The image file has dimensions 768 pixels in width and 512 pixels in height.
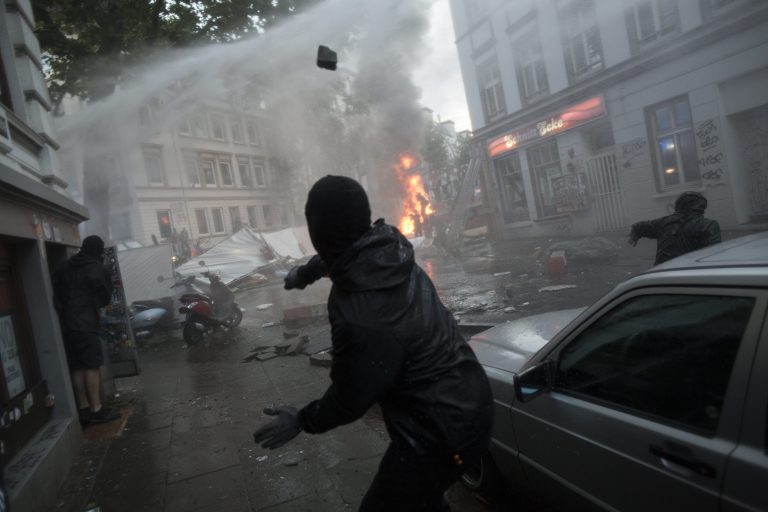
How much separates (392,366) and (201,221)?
3197cm

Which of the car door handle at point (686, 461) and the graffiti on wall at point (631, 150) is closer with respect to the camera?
the car door handle at point (686, 461)

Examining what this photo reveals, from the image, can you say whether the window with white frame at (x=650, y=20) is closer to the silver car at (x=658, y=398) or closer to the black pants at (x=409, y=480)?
the silver car at (x=658, y=398)

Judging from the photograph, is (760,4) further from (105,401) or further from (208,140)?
(208,140)

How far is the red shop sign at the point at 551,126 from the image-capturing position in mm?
13398

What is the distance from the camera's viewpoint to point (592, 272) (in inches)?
374

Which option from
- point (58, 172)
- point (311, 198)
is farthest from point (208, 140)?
point (311, 198)

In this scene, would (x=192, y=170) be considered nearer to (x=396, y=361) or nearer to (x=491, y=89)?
(x=491, y=89)

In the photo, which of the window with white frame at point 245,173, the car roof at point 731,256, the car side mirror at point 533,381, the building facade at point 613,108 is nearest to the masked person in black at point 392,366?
the car side mirror at point 533,381

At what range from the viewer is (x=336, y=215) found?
1721 mm

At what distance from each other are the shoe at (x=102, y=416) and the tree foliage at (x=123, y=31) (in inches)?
323

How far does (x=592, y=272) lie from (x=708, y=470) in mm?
8600

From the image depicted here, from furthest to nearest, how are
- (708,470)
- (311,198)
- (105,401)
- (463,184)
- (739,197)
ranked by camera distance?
(463,184)
(739,197)
(105,401)
(311,198)
(708,470)

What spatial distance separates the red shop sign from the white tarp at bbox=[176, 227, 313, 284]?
32.9 ft

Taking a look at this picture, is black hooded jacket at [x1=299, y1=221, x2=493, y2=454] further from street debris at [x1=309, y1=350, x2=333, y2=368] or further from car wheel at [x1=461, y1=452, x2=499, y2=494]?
street debris at [x1=309, y1=350, x2=333, y2=368]
